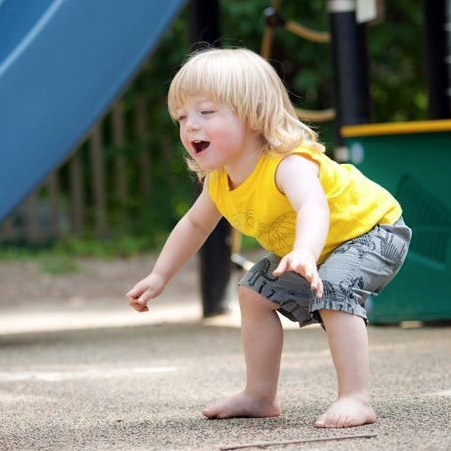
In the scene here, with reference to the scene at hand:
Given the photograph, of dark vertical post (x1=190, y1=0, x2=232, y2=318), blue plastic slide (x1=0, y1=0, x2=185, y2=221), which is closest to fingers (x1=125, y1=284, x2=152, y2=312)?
blue plastic slide (x1=0, y1=0, x2=185, y2=221)

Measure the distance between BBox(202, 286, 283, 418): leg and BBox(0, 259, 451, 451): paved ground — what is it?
48 mm

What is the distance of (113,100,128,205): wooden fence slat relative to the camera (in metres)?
9.84

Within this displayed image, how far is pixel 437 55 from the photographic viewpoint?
224 inches

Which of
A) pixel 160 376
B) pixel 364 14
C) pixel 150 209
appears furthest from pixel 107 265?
pixel 160 376

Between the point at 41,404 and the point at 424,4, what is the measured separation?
11.3 feet

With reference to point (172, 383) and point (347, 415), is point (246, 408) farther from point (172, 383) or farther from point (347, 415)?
point (172, 383)

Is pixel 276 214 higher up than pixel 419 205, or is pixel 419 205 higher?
pixel 276 214

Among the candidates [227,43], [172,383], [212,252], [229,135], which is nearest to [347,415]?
[229,135]

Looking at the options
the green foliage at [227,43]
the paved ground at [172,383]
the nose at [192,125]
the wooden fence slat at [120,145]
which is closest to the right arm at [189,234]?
the nose at [192,125]

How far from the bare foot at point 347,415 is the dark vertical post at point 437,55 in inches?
131

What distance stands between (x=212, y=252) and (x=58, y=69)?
1.30 m

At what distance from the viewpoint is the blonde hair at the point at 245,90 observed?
2.56m

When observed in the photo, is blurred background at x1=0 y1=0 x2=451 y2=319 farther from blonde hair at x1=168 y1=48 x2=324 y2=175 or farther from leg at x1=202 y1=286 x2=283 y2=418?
blonde hair at x1=168 y1=48 x2=324 y2=175

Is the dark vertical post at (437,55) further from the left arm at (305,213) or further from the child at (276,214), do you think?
the left arm at (305,213)
